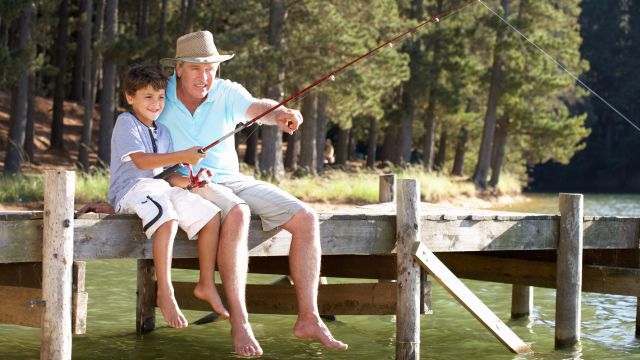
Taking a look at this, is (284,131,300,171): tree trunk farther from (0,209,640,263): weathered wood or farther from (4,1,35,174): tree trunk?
(0,209,640,263): weathered wood

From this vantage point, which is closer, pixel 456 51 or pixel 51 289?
pixel 51 289

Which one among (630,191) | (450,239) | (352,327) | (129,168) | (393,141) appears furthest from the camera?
(630,191)

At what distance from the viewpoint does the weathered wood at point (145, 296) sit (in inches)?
341

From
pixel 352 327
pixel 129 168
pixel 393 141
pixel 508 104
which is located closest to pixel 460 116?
pixel 508 104

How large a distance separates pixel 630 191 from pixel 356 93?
3909 cm

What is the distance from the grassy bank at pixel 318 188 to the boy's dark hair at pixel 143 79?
1329 cm

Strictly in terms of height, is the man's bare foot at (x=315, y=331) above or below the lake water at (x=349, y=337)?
above

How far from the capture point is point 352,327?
994cm

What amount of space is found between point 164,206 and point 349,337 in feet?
12.9

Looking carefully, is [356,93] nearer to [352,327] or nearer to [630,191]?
[352,327]

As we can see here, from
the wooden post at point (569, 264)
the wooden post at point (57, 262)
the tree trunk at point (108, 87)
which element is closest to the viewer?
the wooden post at point (57, 262)

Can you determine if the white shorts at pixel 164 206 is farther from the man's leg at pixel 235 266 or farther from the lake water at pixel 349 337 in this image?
the lake water at pixel 349 337

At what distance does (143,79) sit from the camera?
6.19m

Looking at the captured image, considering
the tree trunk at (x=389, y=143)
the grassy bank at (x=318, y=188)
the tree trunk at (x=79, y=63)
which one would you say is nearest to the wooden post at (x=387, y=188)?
the grassy bank at (x=318, y=188)
